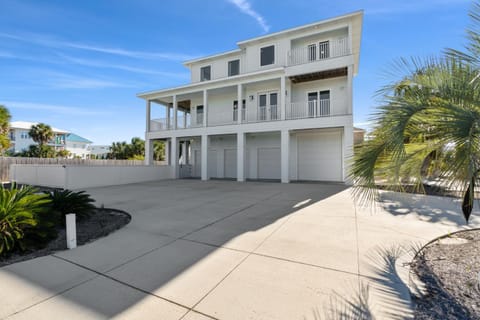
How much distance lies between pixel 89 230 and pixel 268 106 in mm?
12620

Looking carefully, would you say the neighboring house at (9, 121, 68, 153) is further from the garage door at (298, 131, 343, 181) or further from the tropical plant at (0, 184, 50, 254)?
the tropical plant at (0, 184, 50, 254)

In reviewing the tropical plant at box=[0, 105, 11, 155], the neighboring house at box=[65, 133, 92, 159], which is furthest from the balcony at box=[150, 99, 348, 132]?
the neighboring house at box=[65, 133, 92, 159]

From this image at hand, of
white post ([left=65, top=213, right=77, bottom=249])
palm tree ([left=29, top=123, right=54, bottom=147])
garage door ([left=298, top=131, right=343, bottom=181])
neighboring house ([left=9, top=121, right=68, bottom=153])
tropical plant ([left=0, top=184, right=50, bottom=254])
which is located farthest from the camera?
neighboring house ([left=9, top=121, right=68, bottom=153])

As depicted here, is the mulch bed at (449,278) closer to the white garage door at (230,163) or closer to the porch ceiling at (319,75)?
the porch ceiling at (319,75)

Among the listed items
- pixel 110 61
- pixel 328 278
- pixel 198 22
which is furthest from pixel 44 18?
pixel 328 278

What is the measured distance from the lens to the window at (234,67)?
16577mm

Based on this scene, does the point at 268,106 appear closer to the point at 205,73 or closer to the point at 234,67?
the point at 234,67

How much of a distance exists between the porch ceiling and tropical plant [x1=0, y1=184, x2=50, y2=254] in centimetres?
1334

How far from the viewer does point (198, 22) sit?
36.3ft

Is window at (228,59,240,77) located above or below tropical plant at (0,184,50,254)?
above

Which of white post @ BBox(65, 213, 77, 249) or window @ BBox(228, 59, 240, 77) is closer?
white post @ BBox(65, 213, 77, 249)

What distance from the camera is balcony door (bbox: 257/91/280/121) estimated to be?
1445 cm

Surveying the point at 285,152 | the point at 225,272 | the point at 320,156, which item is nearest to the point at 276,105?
the point at 285,152

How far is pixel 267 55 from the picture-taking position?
15.1 metres
